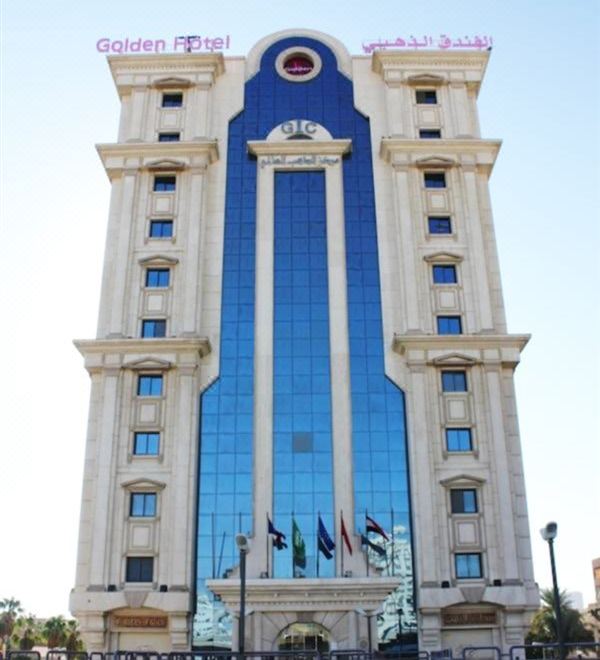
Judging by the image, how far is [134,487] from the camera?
144 feet

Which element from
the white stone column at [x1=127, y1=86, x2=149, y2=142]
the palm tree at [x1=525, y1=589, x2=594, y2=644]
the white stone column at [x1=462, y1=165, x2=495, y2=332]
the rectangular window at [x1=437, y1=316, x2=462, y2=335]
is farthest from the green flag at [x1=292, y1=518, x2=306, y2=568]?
the palm tree at [x1=525, y1=589, x2=594, y2=644]

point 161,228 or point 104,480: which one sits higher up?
point 161,228

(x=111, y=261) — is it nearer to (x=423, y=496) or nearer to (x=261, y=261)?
(x=261, y=261)

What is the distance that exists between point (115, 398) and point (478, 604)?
75.7ft

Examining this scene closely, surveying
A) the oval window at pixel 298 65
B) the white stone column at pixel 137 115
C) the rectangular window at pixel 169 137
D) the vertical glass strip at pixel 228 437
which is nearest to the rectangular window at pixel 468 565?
the vertical glass strip at pixel 228 437

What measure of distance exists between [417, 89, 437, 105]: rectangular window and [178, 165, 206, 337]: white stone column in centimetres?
1645

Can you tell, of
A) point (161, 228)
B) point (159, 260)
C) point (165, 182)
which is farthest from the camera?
point (165, 182)

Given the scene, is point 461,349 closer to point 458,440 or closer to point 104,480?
point 458,440

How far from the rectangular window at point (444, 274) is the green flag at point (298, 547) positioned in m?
17.8

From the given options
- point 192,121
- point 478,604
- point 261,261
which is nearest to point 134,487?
point 261,261

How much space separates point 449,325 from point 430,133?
1491cm

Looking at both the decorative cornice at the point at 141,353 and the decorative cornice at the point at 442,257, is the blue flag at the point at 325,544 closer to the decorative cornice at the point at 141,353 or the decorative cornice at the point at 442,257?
the decorative cornice at the point at 141,353

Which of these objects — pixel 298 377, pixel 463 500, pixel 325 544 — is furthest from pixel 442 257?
pixel 325 544

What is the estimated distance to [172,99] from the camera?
185 feet
